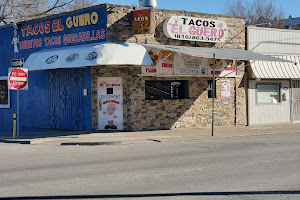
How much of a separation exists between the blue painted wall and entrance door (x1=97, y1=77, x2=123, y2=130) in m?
0.50

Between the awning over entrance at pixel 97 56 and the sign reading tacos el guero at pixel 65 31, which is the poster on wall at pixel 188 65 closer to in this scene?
the awning over entrance at pixel 97 56

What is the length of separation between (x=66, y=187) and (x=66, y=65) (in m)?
13.1

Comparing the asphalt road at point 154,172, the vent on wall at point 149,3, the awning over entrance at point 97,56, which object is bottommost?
the asphalt road at point 154,172

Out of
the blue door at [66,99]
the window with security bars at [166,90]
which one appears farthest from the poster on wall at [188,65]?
the blue door at [66,99]

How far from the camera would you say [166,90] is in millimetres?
24031

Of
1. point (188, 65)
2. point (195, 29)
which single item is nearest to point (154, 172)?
point (188, 65)

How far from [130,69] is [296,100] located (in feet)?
36.5

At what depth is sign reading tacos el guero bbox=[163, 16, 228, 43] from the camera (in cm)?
2317

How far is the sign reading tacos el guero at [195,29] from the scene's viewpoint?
76.0ft

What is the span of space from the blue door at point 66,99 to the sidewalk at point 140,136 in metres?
1.91

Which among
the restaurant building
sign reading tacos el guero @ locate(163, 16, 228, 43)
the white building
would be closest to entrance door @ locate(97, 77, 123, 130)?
the restaurant building

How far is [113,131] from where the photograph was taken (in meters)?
22.8

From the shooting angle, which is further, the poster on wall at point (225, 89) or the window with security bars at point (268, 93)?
the window with security bars at point (268, 93)

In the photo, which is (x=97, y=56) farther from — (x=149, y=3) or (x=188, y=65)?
(x=149, y=3)
